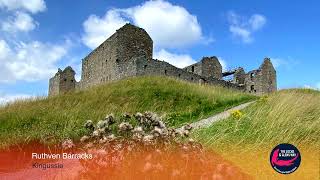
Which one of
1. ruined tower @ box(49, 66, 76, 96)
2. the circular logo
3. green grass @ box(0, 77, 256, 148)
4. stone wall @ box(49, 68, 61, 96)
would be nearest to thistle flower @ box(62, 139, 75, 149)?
green grass @ box(0, 77, 256, 148)

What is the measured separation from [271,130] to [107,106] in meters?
11.1

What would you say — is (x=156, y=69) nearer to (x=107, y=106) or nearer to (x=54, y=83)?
(x=107, y=106)

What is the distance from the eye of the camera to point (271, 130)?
9.76 m

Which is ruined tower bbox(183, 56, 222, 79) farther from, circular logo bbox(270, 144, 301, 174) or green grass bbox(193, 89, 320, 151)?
circular logo bbox(270, 144, 301, 174)

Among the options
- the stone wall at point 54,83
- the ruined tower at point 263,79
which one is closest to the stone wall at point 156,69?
the ruined tower at point 263,79

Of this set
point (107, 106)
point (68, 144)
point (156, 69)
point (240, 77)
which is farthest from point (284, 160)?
point (240, 77)

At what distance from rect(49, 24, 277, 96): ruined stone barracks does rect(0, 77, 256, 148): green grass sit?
5.49 meters

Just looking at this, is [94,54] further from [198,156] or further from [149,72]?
[198,156]

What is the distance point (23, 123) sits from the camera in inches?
600

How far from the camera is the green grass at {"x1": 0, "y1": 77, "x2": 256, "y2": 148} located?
13.6 m

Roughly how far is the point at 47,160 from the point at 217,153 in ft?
9.68

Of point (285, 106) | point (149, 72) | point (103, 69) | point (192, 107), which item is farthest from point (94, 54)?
point (285, 106)

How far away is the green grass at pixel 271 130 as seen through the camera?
30.5 ft

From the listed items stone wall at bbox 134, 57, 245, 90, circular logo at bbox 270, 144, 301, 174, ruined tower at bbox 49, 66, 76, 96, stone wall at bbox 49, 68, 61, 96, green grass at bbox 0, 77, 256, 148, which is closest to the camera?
circular logo at bbox 270, 144, 301, 174
